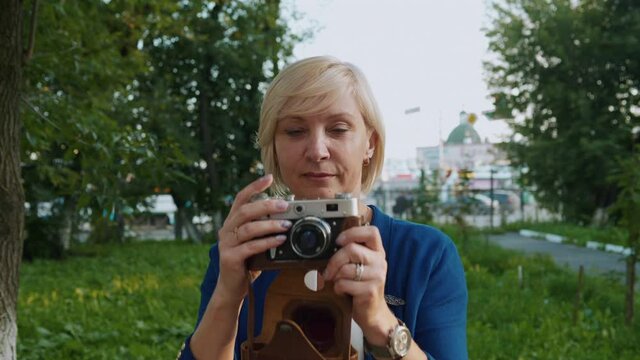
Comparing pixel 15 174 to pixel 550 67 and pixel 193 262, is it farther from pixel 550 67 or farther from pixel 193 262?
pixel 550 67

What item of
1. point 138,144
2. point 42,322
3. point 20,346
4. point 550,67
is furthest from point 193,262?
point 550,67

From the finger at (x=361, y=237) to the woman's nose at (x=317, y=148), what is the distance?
26 centimetres

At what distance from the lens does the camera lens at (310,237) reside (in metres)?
1.47

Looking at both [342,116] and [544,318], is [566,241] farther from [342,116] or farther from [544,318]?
[342,116]

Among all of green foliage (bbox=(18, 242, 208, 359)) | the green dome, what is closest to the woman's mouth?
green foliage (bbox=(18, 242, 208, 359))

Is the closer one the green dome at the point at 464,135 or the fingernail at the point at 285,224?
the fingernail at the point at 285,224

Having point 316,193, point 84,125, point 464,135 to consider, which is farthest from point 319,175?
point 464,135

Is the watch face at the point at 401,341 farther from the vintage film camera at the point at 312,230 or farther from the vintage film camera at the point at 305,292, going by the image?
the vintage film camera at the point at 312,230

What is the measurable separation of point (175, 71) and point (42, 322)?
1255 centimetres

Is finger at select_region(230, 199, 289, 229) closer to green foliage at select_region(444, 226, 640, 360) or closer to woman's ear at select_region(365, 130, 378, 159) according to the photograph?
woman's ear at select_region(365, 130, 378, 159)

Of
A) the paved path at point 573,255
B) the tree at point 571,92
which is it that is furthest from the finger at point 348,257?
the tree at point 571,92

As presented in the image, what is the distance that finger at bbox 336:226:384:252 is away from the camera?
1439 millimetres

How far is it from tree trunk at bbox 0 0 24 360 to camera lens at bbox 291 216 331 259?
10.0 ft

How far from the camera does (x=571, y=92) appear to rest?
1986 centimetres
